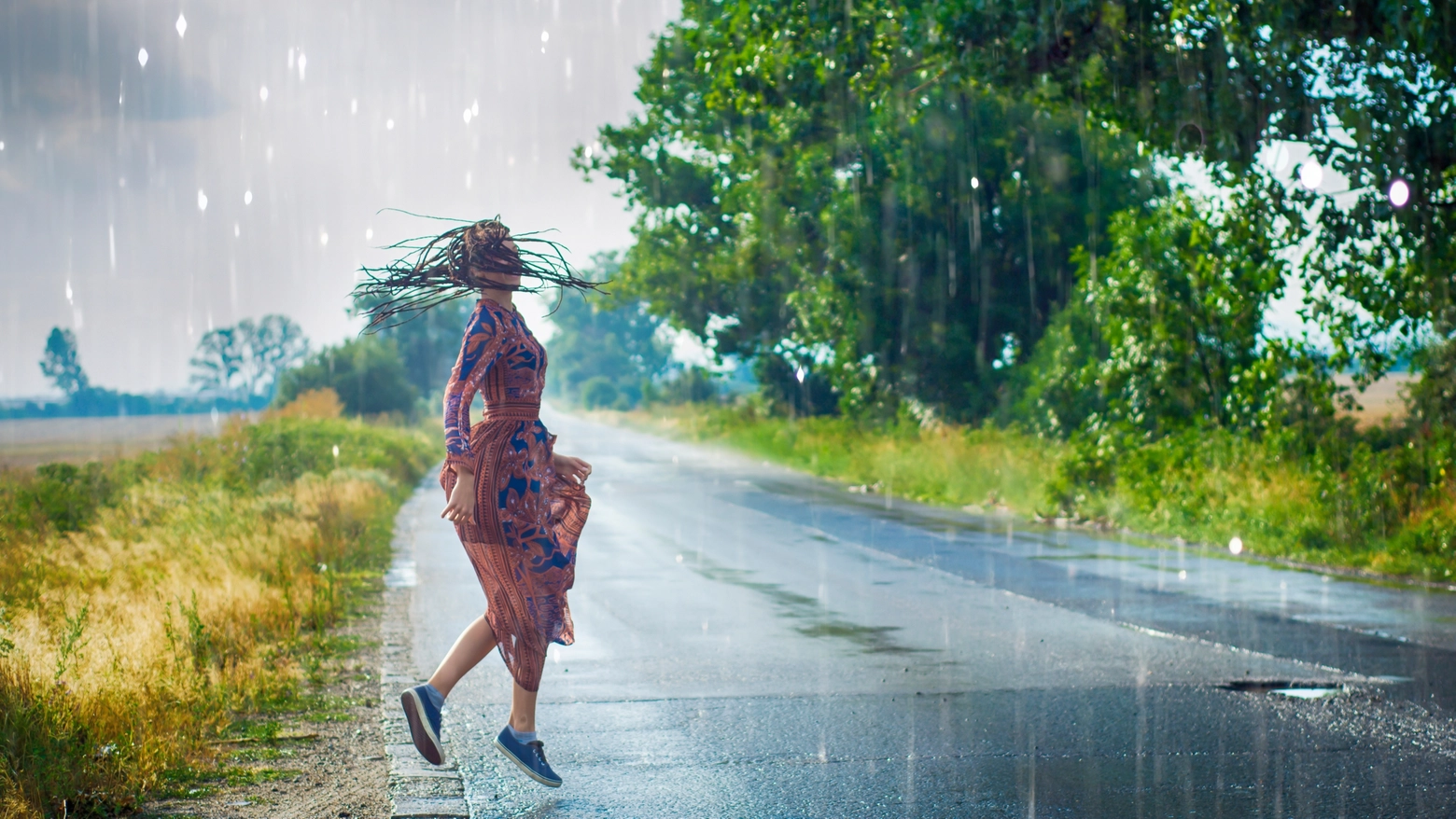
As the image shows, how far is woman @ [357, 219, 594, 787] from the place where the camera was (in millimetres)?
5000

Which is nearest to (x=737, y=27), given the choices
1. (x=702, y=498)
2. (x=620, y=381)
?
(x=702, y=498)

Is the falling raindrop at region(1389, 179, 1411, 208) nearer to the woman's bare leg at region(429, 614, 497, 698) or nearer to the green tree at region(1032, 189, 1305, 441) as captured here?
the green tree at region(1032, 189, 1305, 441)

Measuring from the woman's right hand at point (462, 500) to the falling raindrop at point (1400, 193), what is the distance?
11.3 metres

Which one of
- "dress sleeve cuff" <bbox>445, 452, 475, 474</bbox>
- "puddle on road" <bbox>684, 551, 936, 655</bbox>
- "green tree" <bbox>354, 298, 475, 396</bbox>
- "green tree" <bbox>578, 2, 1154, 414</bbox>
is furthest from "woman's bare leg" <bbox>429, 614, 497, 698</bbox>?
"green tree" <bbox>354, 298, 475, 396</bbox>

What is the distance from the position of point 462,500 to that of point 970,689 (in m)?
3.27

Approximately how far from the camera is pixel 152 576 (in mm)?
9633

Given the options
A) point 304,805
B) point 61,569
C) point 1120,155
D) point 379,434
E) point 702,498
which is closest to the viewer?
point 304,805

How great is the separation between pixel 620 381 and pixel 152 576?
495ft

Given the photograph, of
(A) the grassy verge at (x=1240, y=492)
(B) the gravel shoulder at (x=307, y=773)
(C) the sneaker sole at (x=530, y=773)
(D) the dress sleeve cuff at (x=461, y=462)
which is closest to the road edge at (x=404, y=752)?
(B) the gravel shoulder at (x=307, y=773)

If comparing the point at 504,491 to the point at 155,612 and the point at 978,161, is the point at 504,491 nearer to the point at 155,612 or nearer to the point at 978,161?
the point at 155,612

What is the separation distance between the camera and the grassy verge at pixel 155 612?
16.5 feet

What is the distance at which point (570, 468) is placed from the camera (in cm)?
541

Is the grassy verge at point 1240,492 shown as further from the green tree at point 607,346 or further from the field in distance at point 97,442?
the green tree at point 607,346

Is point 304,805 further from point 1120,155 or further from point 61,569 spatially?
point 1120,155
